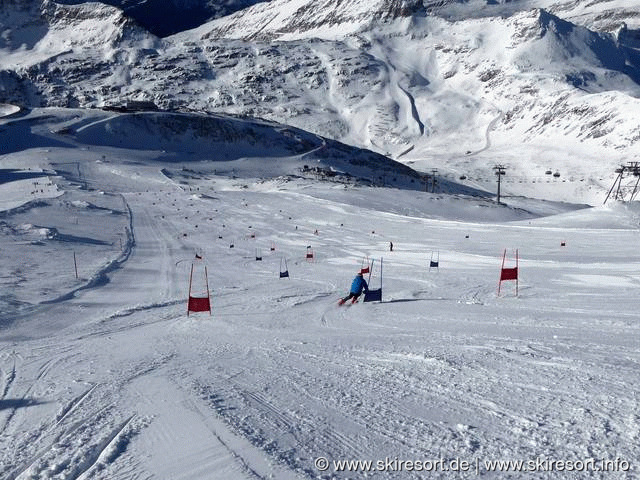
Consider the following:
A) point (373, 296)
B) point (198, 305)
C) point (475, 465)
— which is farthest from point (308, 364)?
point (373, 296)

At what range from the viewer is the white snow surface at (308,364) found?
6035mm

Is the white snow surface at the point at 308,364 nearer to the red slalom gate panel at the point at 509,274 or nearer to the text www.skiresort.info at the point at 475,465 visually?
the text www.skiresort.info at the point at 475,465

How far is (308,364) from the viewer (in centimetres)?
931

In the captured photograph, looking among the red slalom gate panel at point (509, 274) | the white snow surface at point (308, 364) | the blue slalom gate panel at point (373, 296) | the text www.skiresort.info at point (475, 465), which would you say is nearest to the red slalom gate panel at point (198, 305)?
the white snow surface at point (308, 364)

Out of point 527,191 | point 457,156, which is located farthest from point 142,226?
point 457,156

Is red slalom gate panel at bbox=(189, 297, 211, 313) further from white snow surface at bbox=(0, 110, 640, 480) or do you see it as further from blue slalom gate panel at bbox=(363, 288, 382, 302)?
blue slalom gate panel at bbox=(363, 288, 382, 302)

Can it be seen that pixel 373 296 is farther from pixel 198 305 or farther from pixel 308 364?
pixel 308 364

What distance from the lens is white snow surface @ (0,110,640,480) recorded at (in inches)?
238

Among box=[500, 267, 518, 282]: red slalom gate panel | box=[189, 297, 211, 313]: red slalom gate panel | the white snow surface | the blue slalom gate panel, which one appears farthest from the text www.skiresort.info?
box=[500, 267, 518, 282]: red slalom gate panel

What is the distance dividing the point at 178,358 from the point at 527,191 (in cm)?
11543

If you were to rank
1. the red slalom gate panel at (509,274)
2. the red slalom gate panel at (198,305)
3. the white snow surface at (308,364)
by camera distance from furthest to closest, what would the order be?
the red slalom gate panel at (509,274), the red slalom gate panel at (198,305), the white snow surface at (308,364)

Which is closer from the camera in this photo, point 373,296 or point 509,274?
point 373,296

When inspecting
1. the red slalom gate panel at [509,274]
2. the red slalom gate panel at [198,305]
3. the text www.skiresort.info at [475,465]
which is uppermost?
the text www.skiresort.info at [475,465]

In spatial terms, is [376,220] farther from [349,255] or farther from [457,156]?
[457,156]
